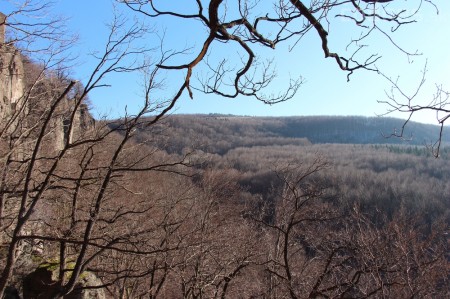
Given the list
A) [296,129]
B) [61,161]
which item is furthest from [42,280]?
[296,129]

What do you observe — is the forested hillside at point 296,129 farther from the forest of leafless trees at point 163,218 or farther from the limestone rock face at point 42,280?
the limestone rock face at point 42,280

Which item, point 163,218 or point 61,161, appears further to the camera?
point 163,218

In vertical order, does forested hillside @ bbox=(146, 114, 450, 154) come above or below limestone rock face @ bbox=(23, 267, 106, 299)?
above

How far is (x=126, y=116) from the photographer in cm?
639

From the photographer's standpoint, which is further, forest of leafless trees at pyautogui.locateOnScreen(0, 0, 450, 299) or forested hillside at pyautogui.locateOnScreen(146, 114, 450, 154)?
forested hillside at pyautogui.locateOnScreen(146, 114, 450, 154)

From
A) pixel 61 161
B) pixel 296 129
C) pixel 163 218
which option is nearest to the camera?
pixel 61 161

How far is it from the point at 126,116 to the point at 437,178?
74.8 m

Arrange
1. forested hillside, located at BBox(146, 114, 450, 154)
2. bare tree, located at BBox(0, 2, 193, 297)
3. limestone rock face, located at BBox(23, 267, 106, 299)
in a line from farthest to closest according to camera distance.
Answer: forested hillside, located at BBox(146, 114, 450, 154)
limestone rock face, located at BBox(23, 267, 106, 299)
bare tree, located at BBox(0, 2, 193, 297)

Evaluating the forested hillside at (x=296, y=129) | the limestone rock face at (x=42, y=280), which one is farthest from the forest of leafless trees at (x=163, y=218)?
the forested hillside at (x=296, y=129)

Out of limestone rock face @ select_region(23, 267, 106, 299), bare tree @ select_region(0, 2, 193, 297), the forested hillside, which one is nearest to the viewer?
bare tree @ select_region(0, 2, 193, 297)

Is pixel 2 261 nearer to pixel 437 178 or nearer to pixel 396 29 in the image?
pixel 396 29

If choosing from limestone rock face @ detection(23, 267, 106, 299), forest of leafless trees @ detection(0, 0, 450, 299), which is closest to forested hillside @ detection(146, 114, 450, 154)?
forest of leafless trees @ detection(0, 0, 450, 299)

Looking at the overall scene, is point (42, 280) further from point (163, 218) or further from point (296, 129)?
point (296, 129)

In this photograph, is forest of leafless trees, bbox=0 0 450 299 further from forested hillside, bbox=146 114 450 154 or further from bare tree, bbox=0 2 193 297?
forested hillside, bbox=146 114 450 154
